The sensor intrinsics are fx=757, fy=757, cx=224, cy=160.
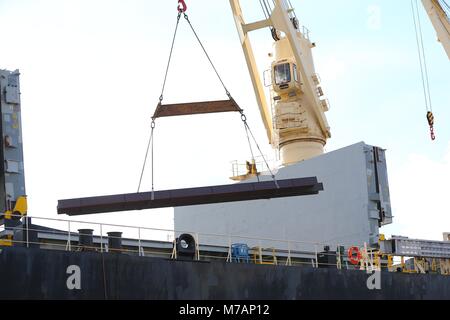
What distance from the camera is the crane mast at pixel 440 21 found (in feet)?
120

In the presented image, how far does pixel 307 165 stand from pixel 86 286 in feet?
50.3

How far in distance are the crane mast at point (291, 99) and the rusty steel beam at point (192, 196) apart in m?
14.1

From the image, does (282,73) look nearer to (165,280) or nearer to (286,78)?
(286,78)

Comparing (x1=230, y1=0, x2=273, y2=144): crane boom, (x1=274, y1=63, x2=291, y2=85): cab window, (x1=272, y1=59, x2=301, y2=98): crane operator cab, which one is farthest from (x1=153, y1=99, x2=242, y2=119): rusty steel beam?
(x1=274, y1=63, x2=291, y2=85): cab window

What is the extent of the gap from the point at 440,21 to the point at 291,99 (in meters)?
8.09

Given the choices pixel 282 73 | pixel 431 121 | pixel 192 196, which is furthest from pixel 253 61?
pixel 192 196

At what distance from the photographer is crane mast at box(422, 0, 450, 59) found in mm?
36562

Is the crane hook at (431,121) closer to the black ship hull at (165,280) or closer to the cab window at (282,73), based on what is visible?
the cab window at (282,73)

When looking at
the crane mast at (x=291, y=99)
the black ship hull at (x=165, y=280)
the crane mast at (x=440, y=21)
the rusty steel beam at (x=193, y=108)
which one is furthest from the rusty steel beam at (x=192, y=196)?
the crane mast at (x=440, y=21)

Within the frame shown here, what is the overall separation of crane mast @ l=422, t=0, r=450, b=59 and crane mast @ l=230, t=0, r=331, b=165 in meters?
5.98

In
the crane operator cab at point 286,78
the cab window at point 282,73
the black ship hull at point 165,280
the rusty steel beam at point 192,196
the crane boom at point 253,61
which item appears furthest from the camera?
the cab window at point 282,73

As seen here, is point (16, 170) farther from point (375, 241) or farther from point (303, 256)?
point (375, 241)

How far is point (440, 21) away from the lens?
36.7 m

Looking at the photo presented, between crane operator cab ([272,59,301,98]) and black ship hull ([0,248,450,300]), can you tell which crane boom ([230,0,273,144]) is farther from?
black ship hull ([0,248,450,300])
